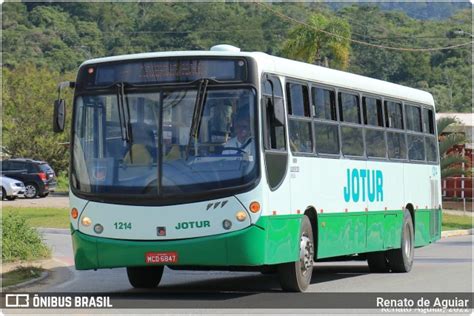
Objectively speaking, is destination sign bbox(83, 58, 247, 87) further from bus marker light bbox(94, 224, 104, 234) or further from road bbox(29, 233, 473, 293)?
road bbox(29, 233, 473, 293)

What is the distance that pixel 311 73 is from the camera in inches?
695

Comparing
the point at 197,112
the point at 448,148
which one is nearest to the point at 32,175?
the point at 448,148

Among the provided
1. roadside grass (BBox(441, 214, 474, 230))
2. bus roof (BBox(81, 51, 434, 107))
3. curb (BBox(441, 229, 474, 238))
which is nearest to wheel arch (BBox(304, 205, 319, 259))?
bus roof (BBox(81, 51, 434, 107))

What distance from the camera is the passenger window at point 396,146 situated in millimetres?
21031

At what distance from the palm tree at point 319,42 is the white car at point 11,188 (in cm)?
1367

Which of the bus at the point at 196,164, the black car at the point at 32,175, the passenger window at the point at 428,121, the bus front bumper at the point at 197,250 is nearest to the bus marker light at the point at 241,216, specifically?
the bus at the point at 196,164

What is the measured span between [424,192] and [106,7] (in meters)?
104

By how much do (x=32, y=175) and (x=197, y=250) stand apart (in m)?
40.6

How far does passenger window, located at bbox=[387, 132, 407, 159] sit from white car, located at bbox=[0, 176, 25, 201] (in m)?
33.6

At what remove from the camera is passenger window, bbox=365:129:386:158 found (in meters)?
19.8

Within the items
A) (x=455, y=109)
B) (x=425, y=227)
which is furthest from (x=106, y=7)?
(x=425, y=227)

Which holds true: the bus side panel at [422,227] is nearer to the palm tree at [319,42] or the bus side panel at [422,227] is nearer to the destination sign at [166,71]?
the destination sign at [166,71]

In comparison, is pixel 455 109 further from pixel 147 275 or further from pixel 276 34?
pixel 147 275

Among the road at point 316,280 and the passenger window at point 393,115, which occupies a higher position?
the passenger window at point 393,115
